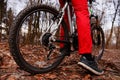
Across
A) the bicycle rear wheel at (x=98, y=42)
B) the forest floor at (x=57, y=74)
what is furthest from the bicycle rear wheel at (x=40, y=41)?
the bicycle rear wheel at (x=98, y=42)

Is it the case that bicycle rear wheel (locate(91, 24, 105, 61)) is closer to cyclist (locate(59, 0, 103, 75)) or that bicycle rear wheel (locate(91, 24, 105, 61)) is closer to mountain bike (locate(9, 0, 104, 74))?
mountain bike (locate(9, 0, 104, 74))

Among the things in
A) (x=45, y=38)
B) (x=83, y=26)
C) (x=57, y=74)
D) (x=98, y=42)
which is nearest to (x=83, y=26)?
(x=83, y=26)

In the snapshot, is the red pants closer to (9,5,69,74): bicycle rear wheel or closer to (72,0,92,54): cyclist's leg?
(72,0,92,54): cyclist's leg

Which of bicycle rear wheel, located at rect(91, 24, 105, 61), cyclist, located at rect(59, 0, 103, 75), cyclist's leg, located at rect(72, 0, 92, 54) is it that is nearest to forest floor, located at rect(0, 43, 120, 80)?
cyclist, located at rect(59, 0, 103, 75)

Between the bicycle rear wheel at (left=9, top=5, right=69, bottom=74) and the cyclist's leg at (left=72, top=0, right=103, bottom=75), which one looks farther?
the cyclist's leg at (left=72, top=0, right=103, bottom=75)

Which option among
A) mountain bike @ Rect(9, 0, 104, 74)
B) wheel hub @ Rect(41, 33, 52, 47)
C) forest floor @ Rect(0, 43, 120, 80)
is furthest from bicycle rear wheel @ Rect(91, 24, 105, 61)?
wheel hub @ Rect(41, 33, 52, 47)

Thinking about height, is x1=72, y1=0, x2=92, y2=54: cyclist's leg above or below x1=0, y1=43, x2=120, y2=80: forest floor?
above

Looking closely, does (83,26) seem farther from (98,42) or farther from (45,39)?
(98,42)

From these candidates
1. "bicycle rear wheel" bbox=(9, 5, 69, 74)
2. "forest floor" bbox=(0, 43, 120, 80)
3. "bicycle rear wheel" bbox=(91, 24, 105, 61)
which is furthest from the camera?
"bicycle rear wheel" bbox=(91, 24, 105, 61)

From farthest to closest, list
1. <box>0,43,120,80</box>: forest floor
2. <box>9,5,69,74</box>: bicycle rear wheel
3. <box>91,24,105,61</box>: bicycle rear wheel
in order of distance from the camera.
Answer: <box>91,24,105,61</box>: bicycle rear wheel → <box>0,43,120,80</box>: forest floor → <box>9,5,69,74</box>: bicycle rear wheel

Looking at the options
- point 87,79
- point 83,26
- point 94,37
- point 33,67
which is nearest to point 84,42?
point 83,26

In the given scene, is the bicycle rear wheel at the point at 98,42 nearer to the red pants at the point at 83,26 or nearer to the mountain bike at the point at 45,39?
the mountain bike at the point at 45,39

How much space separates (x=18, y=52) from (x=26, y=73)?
19.9 inches

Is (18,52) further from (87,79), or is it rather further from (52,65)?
(87,79)
